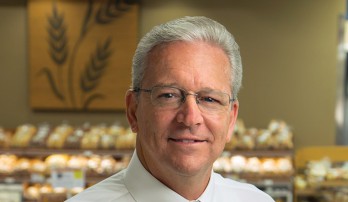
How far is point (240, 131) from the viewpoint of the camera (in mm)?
4938

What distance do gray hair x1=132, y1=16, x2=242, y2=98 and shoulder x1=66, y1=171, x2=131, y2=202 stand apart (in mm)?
294

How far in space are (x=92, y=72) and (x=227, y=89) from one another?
456 centimetres

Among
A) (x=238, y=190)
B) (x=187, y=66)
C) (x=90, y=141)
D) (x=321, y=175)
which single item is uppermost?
(x=187, y=66)

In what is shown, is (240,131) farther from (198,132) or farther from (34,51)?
(198,132)

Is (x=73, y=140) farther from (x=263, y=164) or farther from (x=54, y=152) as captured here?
(x=263, y=164)

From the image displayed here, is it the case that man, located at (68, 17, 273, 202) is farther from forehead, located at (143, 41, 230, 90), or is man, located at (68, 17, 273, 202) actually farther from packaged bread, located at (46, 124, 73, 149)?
packaged bread, located at (46, 124, 73, 149)

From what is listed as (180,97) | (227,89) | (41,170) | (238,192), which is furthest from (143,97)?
(41,170)

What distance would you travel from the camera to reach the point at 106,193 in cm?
138

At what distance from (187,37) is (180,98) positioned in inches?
6.2

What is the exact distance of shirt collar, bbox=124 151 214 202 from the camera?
1334 mm

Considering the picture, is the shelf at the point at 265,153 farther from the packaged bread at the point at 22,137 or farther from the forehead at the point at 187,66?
the forehead at the point at 187,66

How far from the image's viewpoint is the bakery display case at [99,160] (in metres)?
4.45

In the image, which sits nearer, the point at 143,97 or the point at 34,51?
the point at 143,97

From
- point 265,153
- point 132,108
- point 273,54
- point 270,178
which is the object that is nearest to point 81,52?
point 273,54
